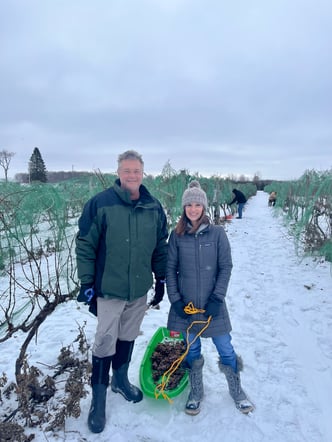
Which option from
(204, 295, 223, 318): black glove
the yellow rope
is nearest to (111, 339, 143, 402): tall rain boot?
the yellow rope

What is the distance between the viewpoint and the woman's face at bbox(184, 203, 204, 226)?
2.21m

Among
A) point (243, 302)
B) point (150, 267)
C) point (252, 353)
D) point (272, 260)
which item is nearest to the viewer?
point (150, 267)

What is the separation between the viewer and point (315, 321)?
148 inches

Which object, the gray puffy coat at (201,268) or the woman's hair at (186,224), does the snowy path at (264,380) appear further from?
the woman's hair at (186,224)

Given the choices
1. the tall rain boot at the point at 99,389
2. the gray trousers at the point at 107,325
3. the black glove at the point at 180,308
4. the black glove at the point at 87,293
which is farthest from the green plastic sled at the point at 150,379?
the black glove at the point at 87,293

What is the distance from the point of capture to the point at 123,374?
2.32 metres

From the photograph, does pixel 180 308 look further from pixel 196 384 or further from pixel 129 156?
pixel 129 156

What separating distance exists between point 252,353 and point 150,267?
5.48ft

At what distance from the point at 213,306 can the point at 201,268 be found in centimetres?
29

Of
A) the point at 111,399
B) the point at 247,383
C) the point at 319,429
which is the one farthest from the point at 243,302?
the point at 111,399

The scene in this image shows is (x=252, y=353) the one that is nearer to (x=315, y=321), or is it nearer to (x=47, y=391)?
(x=315, y=321)

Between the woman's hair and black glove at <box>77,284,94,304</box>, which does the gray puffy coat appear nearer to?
the woman's hair

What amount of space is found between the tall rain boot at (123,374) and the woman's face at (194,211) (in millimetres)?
1070

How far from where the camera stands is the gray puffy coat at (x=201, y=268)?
2.21 metres
